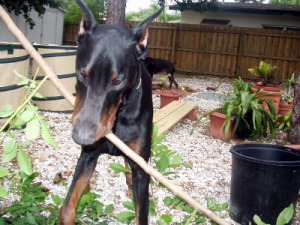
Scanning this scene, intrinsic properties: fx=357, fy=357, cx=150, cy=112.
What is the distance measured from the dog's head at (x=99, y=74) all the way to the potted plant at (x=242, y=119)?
3.89 meters

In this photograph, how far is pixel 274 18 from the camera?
61.7ft

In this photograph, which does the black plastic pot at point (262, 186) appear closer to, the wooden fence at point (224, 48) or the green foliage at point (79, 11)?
→ the wooden fence at point (224, 48)

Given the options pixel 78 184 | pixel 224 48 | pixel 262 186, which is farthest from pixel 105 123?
pixel 224 48

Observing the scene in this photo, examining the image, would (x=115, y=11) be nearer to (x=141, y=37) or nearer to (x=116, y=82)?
(x=141, y=37)

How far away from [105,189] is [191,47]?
45.0 feet

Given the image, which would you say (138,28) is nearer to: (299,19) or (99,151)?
(99,151)

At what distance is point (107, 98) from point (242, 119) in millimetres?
4471

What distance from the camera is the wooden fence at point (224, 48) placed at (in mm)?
15164

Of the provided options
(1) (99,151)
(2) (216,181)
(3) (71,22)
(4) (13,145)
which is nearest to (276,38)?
(3) (71,22)

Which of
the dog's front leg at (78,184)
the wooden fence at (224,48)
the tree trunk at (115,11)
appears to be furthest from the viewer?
the wooden fence at (224,48)

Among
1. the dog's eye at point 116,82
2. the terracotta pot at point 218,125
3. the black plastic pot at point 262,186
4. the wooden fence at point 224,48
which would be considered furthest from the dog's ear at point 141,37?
the wooden fence at point 224,48

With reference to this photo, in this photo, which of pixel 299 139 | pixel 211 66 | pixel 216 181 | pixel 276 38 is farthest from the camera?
pixel 211 66

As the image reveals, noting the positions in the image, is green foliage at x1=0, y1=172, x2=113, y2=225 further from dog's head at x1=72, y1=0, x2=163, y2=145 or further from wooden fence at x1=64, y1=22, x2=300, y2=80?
wooden fence at x1=64, y1=22, x2=300, y2=80

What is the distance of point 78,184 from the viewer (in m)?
2.07
